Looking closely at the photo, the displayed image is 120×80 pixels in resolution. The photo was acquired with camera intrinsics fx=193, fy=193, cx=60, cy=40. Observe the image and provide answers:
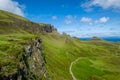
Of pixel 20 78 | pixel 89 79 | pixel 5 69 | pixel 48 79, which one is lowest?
pixel 89 79

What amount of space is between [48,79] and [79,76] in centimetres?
7990

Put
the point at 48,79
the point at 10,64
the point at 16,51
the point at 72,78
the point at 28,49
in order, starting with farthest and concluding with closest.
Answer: the point at 72,78, the point at 48,79, the point at 28,49, the point at 16,51, the point at 10,64

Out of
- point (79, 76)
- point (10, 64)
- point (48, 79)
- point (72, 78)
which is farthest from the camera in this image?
point (79, 76)

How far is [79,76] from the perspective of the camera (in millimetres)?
197125

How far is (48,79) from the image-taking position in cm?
12300

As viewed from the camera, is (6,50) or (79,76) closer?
(6,50)

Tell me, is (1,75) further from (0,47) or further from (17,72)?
(0,47)

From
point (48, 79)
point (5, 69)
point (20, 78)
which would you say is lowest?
point (48, 79)

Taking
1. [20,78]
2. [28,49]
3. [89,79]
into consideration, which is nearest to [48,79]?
[28,49]

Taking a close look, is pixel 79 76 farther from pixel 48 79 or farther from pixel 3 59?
pixel 3 59

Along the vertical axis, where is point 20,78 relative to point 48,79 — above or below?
above

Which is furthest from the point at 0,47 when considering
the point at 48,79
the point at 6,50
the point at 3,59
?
the point at 48,79

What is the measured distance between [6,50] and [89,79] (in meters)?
138

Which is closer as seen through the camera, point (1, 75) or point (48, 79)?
point (1, 75)
